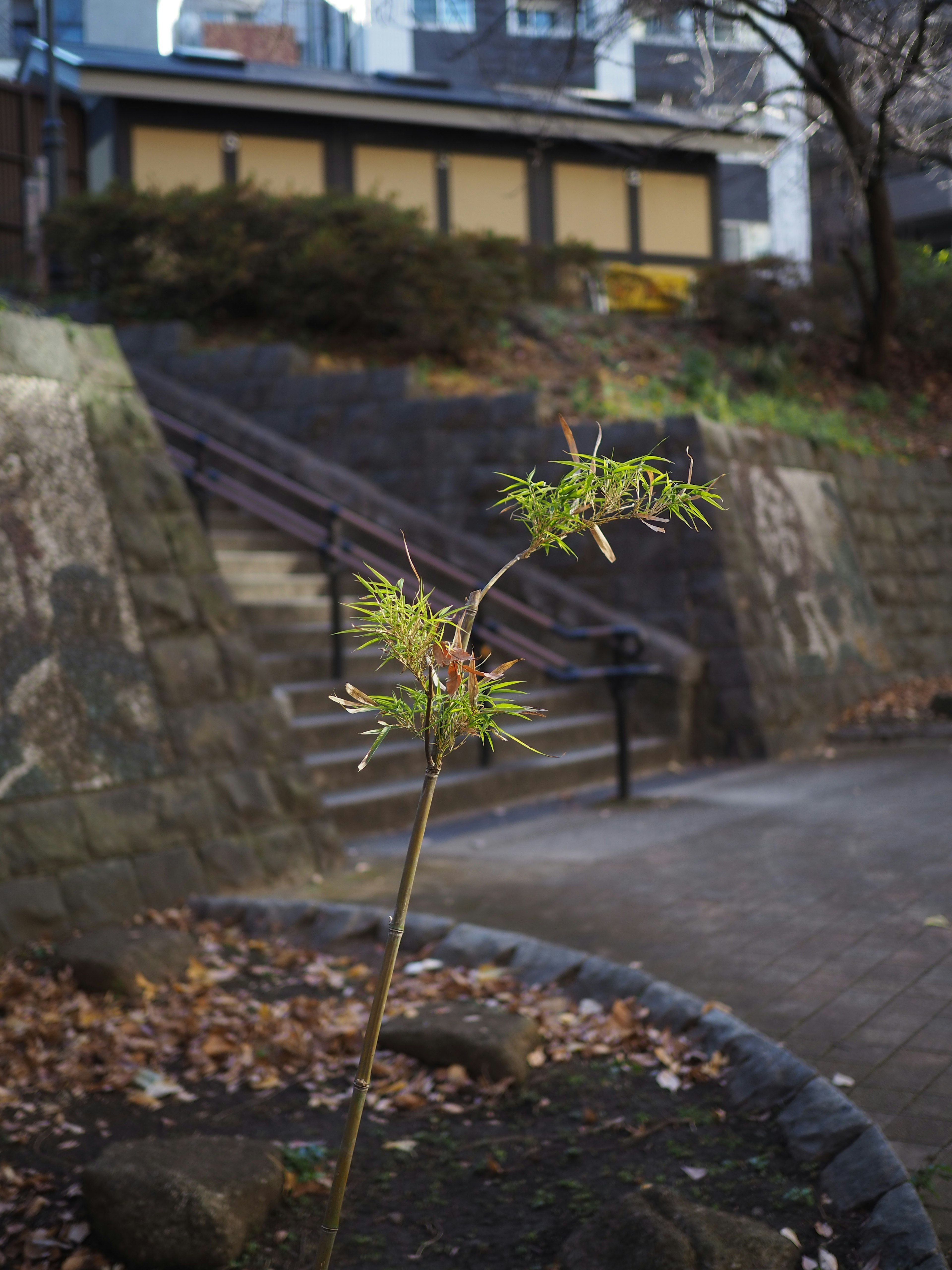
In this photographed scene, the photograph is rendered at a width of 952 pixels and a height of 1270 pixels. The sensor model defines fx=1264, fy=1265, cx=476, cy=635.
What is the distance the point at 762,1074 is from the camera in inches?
140

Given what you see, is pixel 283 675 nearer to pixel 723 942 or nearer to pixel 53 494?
pixel 53 494

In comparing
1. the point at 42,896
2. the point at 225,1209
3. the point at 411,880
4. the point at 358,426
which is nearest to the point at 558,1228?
the point at 225,1209

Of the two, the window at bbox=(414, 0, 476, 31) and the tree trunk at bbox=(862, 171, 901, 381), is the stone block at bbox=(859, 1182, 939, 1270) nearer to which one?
the window at bbox=(414, 0, 476, 31)

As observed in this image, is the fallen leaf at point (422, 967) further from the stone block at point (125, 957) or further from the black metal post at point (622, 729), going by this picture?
the black metal post at point (622, 729)

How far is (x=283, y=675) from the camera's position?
801 cm

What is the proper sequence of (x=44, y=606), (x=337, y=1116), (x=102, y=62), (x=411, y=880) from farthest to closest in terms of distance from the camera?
(x=102, y=62), (x=44, y=606), (x=337, y=1116), (x=411, y=880)

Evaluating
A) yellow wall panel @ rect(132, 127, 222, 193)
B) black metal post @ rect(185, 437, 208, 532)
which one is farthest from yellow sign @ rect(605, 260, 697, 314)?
black metal post @ rect(185, 437, 208, 532)

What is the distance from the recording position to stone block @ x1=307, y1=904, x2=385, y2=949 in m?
4.91

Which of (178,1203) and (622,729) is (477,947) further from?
(622,729)

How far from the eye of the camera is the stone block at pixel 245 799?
5.54 meters

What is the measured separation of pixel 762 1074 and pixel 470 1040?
0.85 metres

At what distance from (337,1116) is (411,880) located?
1.70 metres

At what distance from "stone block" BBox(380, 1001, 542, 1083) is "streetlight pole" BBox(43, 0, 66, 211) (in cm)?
1271

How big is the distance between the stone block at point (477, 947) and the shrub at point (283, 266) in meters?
7.81
